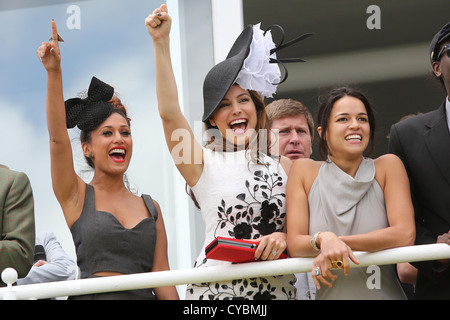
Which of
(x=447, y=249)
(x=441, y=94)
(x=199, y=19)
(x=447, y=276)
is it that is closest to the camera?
(x=447, y=249)

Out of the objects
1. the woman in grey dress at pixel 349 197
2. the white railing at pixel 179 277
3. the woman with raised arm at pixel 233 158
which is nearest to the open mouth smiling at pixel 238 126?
the woman with raised arm at pixel 233 158

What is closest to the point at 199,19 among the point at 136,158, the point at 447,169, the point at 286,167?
the point at 136,158

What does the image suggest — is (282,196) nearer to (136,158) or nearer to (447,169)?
(447,169)

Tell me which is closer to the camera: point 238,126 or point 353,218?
point 353,218

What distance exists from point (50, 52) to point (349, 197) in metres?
1.11

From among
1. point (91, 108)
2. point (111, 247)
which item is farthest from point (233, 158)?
point (91, 108)

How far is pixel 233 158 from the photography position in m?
2.56

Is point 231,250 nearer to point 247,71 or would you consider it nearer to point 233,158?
point 233,158

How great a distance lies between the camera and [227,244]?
212 centimetres

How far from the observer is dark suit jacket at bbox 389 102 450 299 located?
7.85 ft

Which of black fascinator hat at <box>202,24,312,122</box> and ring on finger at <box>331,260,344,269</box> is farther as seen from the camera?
black fascinator hat at <box>202,24,312,122</box>

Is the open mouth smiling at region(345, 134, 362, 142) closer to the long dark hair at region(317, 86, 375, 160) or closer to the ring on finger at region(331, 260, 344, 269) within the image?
the long dark hair at region(317, 86, 375, 160)

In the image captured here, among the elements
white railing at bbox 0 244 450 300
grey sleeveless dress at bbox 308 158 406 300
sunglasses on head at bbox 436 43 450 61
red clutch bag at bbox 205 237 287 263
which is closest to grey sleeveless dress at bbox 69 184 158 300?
white railing at bbox 0 244 450 300
